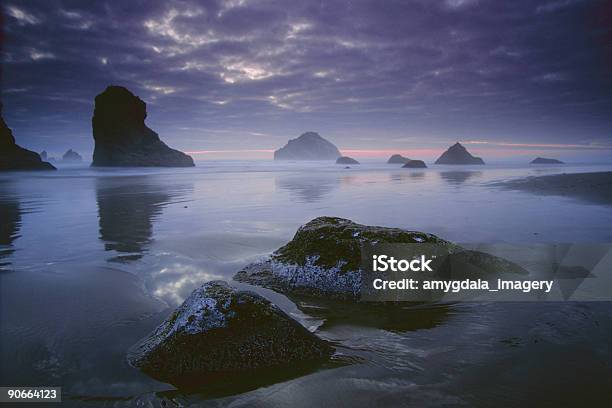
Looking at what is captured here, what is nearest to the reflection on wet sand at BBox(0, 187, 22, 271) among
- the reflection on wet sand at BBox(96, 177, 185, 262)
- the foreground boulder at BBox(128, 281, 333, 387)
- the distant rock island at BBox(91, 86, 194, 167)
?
the reflection on wet sand at BBox(96, 177, 185, 262)

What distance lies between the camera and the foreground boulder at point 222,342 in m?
4.34

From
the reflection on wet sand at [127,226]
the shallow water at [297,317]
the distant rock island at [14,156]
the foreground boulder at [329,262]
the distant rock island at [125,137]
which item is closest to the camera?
the shallow water at [297,317]

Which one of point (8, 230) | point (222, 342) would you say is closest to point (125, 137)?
point (8, 230)

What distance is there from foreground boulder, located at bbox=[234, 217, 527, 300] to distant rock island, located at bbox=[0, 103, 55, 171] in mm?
130636

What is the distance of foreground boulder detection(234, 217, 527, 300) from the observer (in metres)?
6.94

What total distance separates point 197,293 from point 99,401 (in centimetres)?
161

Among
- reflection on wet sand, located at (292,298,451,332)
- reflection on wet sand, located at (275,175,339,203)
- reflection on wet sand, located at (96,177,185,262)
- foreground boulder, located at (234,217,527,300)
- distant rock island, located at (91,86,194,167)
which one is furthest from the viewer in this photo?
distant rock island, located at (91,86,194,167)

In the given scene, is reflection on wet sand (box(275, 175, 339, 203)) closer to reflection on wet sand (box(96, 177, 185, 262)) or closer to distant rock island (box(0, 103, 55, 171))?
reflection on wet sand (box(96, 177, 185, 262))

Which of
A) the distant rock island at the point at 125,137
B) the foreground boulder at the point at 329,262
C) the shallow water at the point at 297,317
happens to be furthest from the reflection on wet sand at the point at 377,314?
the distant rock island at the point at 125,137

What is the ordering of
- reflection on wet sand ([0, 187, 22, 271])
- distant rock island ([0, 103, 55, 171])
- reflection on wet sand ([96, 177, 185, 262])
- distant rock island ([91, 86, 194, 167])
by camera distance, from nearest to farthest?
1. reflection on wet sand ([0, 187, 22, 271])
2. reflection on wet sand ([96, 177, 185, 262])
3. distant rock island ([0, 103, 55, 171])
4. distant rock island ([91, 86, 194, 167])

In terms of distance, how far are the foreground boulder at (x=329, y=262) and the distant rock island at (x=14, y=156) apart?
13064 cm

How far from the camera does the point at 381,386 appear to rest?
399 cm

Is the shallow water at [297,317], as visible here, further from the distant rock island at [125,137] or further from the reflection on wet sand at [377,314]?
the distant rock island at [125,137]

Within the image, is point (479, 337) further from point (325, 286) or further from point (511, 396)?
point (325, 286)
